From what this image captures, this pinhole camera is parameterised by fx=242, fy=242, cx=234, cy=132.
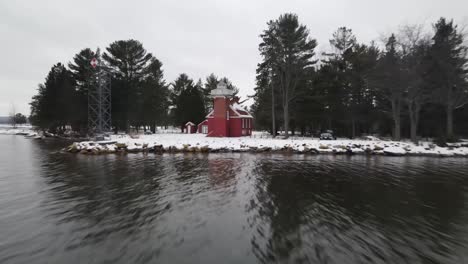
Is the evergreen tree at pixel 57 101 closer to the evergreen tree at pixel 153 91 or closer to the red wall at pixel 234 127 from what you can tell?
the evergreen tree at pixel 153 91

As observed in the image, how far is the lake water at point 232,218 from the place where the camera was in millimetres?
5238

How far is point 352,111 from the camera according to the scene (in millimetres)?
36312

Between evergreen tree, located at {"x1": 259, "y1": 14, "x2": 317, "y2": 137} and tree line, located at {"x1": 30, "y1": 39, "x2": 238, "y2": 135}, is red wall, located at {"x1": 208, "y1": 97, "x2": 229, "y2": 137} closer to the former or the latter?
evergreen tree, located at {"x1": 259, "y1": 14, "x2": 317, "y2": 137}

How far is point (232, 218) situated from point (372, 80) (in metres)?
30.2

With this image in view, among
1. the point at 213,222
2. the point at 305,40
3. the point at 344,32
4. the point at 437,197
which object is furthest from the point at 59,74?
the point at 437,197

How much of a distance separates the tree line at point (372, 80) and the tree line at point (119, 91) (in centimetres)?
2210

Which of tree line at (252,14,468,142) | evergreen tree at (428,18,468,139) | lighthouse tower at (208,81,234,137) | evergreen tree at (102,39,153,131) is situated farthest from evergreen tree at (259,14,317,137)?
evergreen tree at (102,39,153,131)

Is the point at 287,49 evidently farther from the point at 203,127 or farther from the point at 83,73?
the point at 83,73

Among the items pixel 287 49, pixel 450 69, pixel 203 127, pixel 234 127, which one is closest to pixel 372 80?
pixel 450 69

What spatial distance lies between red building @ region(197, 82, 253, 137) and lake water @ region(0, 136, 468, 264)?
25526 mm

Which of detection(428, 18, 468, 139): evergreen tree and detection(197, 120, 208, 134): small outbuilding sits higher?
detection(428, 18, 468, 139): evergreen tree

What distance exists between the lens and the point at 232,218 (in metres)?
7.32

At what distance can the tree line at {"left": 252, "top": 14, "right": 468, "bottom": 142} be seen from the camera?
91.8 feet

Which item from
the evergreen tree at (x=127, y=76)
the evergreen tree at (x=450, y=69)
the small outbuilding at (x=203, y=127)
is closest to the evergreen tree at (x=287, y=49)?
the evergreen tree at (x=450, y=69)
